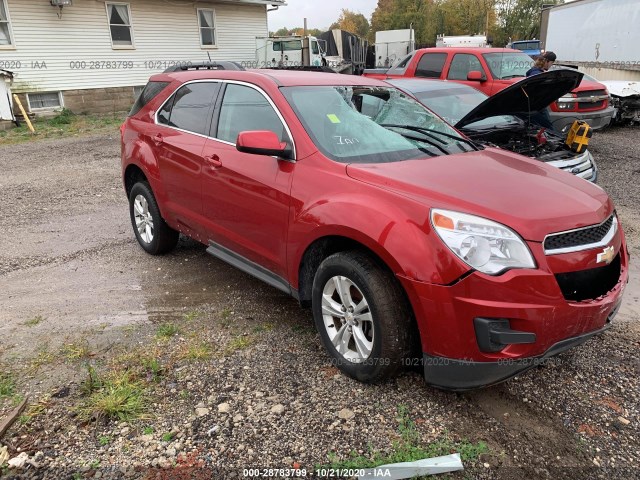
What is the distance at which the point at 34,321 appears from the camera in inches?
155

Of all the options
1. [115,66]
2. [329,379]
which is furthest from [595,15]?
[329,379]

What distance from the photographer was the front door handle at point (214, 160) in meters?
3.78

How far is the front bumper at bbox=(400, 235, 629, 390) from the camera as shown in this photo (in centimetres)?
244

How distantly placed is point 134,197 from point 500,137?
436cm

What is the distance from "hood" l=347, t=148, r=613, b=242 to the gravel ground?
40.2 inches

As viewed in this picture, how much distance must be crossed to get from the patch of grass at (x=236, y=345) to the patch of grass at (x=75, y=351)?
910mm

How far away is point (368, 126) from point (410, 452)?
210 cm

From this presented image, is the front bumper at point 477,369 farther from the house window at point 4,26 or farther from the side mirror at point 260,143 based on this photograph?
the house window at point 4,26

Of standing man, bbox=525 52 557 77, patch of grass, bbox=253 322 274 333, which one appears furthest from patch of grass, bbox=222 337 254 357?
standing man, bbox=525 52 557 77

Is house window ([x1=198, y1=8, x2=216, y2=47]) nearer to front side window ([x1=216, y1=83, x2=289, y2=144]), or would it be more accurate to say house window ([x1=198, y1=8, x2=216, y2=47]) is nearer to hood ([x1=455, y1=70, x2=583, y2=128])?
hood ([x1=455, y1=70, x2=583, y2=128])

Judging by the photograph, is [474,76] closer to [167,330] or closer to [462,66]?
[462,66]

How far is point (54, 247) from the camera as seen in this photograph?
5605 mm

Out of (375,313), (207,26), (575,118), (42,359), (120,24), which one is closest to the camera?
(375,313)

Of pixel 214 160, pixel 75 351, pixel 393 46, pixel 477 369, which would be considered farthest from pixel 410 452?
pixel 393 46
